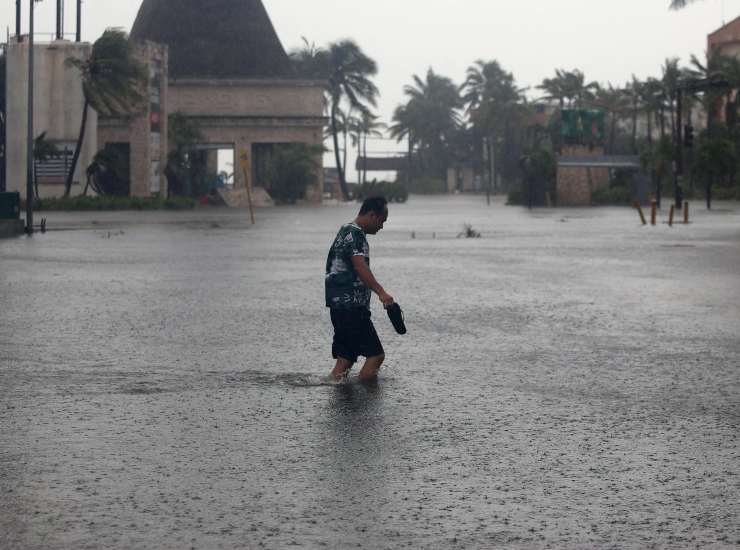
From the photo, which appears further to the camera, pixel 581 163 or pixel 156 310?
pixel 581 163

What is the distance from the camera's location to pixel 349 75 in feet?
351

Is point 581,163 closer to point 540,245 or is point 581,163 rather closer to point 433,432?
point 540,245

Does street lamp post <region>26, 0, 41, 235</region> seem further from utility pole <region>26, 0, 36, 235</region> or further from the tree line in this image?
the tree line

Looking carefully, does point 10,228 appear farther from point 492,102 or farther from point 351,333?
point 492,102

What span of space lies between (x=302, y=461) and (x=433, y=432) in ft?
3.65

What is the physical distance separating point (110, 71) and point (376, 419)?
58144 millimetres

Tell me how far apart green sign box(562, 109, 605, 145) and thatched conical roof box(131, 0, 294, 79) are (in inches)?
697

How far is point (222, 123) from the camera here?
8638 centimetres

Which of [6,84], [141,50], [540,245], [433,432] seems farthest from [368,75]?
[433,432]

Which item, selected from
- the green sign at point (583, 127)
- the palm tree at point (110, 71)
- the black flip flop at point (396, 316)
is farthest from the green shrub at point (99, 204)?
the black flip flop at point (396, 316)

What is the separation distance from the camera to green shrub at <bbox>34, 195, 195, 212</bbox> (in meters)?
63.7

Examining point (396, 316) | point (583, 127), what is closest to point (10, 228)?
point (396, 316)

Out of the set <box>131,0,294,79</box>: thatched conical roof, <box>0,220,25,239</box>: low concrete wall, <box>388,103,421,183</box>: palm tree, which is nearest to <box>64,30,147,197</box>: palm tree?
<box>131,0,294,79</box>: thatched conical roof

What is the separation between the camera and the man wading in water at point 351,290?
32.6 ft
